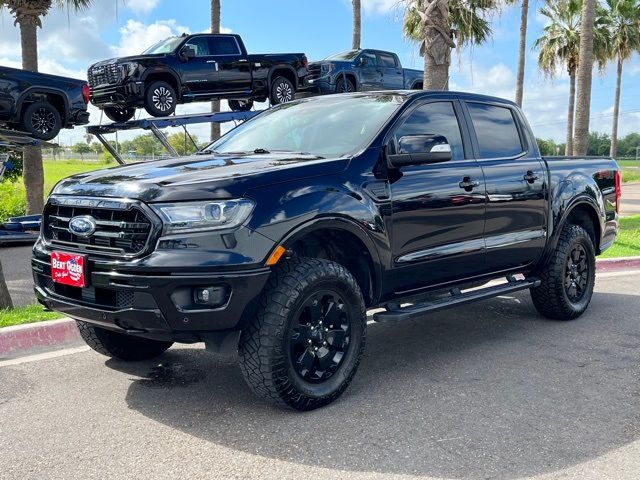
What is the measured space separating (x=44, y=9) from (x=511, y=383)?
14.4 metres

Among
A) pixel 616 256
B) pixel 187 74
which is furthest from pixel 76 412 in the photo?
pixel 187 74

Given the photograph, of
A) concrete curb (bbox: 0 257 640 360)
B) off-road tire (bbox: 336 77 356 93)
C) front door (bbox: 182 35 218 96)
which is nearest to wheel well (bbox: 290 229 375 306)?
concrete curb (bbox: 0 257 640 360)

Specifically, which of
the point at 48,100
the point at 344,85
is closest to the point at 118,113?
the point at 48,100

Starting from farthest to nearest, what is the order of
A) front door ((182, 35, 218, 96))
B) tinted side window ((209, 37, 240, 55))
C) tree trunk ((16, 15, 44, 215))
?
tree trunk ((16, 15, 44, 215)), tinted side window ((209, 37, 240, 55)), front door ((182, 35, 218, 96))

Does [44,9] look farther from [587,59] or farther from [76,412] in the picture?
[76,412]

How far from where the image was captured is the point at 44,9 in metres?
15.5

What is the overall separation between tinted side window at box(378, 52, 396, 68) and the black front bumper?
16.5 meters

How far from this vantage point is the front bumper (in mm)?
13380

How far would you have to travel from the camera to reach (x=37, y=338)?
5.70 m

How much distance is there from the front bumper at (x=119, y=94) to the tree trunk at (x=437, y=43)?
5.42m

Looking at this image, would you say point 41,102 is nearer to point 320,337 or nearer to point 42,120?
point 42,120

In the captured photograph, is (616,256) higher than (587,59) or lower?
lower

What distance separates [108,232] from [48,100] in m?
10.4

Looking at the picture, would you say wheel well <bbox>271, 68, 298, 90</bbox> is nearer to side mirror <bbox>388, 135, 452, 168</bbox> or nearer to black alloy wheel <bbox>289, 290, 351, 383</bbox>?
side mirror <bbox>388, 135, 452, 168</bbox>
